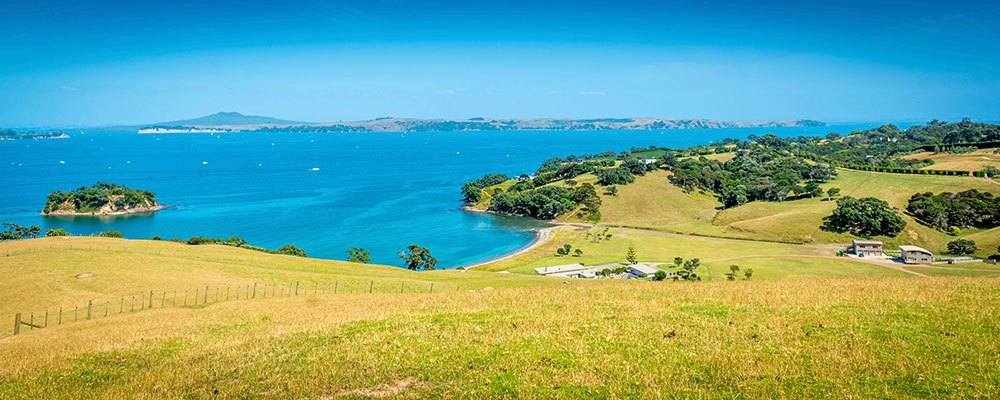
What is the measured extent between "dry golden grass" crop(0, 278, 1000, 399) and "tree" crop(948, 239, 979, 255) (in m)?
81.0

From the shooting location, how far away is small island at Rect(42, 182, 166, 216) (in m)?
134

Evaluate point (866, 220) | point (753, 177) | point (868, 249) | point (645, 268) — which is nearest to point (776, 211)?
point (866, 220)

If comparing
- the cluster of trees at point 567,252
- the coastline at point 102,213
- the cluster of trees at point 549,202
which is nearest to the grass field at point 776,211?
the cluster of trees at point 549,202

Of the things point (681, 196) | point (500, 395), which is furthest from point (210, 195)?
point (500, 395)

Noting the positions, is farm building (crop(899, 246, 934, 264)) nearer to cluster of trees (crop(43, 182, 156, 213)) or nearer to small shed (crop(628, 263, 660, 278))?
small shed (crop(628, 263, 660, 278))

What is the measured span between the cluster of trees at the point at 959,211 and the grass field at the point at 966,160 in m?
35.6

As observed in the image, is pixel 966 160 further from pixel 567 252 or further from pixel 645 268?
pixel 645 268

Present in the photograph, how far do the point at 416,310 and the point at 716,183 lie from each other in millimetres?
156962

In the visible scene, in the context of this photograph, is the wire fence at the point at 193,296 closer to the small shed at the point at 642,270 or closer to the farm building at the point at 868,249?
the small shed at the point at 642,270

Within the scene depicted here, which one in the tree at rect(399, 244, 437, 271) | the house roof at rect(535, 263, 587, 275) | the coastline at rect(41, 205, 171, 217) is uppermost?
the house roof at rect(535, 263, 587, 275)

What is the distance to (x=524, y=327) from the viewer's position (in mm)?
17906

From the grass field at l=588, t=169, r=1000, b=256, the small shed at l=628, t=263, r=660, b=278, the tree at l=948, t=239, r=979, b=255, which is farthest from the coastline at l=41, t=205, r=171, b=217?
the tree at l=948, t=239, r=979, b=255

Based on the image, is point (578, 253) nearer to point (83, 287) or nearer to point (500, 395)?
point (83, 287)

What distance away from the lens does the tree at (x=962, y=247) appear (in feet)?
281
